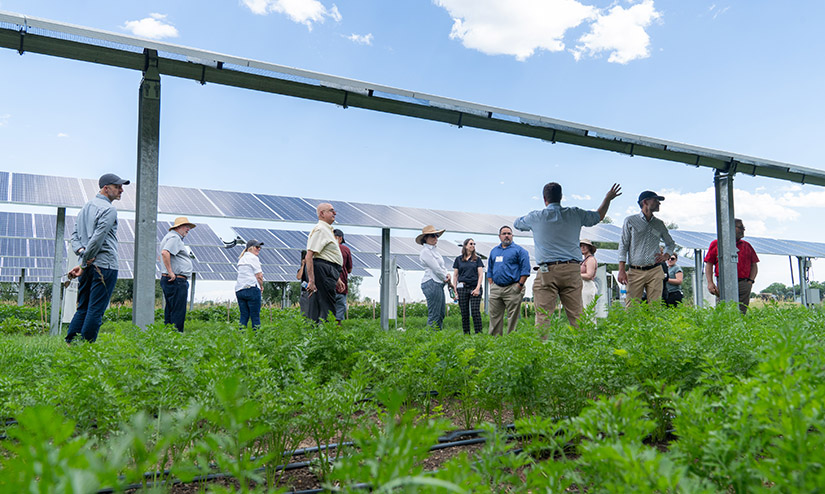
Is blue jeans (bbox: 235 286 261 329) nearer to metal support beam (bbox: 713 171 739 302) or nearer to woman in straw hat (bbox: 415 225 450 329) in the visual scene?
woman in straw hat (bbox: 415 225 450 329)

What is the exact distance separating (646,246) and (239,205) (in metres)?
8.85

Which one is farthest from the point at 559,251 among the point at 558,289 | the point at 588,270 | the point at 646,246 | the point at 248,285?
the point at 248,285

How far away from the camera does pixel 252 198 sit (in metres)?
13.3

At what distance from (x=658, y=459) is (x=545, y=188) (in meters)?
5.40

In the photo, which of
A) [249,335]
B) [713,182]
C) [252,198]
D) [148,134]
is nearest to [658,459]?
[249,335]

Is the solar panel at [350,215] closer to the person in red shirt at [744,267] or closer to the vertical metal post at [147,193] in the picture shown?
the vertical metal post at [147,193]

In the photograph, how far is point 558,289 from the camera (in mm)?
6336

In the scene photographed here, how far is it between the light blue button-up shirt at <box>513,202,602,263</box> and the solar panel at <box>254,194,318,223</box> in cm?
629

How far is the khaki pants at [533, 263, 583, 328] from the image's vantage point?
6211mm

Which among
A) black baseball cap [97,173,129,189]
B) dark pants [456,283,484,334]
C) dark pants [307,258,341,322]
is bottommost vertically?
dark pants [456,283,484,334]

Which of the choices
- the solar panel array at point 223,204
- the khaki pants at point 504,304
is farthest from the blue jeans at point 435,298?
the solar panel array at point 223,204

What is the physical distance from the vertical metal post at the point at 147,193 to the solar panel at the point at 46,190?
580cm

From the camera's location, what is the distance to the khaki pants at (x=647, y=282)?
23.5ft

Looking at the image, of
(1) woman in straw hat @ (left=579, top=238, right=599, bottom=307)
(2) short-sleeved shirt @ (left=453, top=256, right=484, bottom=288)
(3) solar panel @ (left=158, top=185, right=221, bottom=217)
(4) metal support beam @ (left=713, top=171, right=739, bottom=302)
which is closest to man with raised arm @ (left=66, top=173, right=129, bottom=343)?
(3) solar panel @ (left=158, top=185, right=221, bottom=217)
